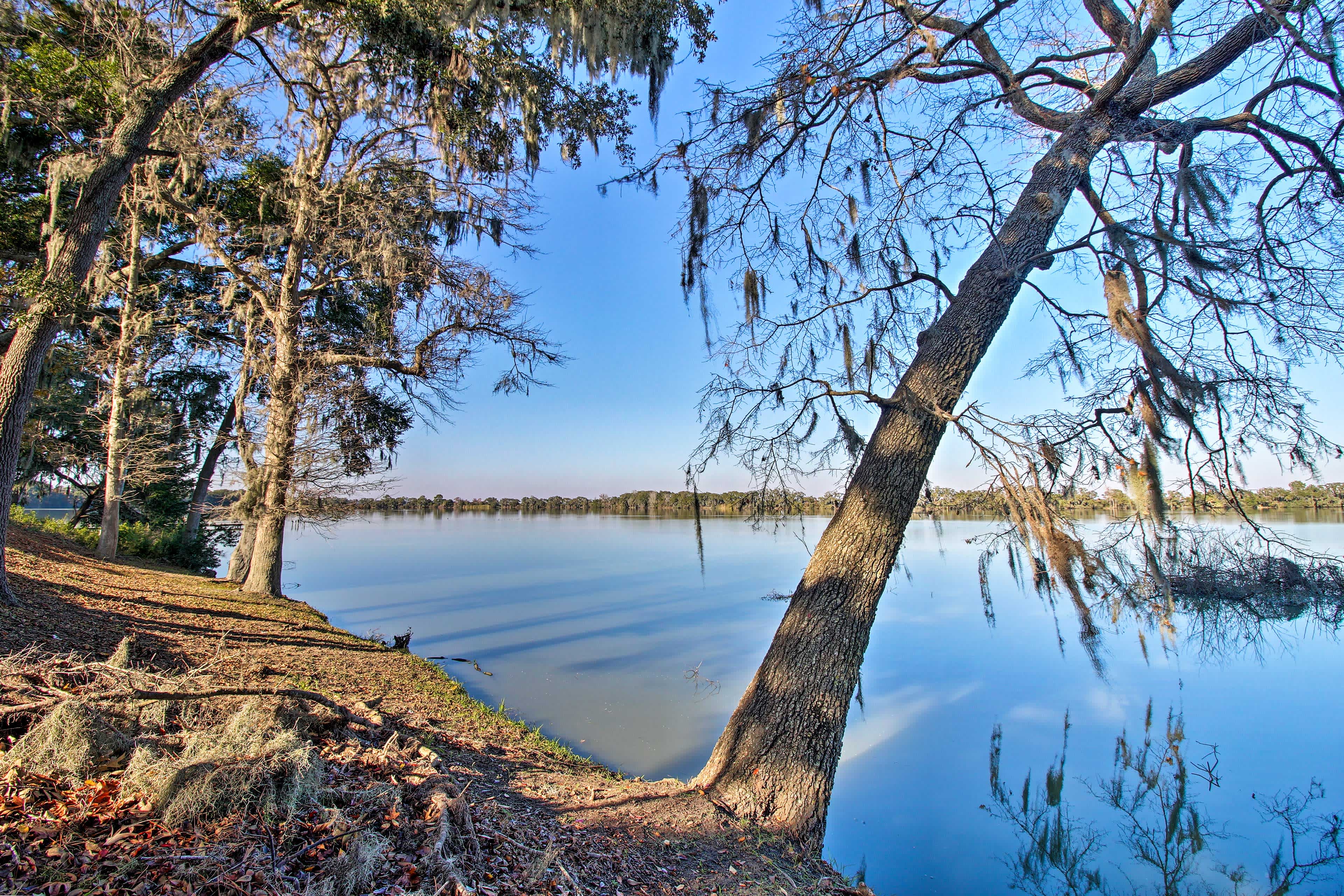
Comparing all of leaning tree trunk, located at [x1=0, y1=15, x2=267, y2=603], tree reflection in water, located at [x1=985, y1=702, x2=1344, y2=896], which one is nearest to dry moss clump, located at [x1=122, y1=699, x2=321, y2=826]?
tree reflection in water, located at [x1=985, y1=702, x2=1344, y2=896]

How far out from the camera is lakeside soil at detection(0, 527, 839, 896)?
5.86 feet

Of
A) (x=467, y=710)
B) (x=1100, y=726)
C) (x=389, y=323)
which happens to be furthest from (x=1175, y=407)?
(x=389, y=323)

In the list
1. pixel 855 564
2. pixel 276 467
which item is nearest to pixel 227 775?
pixel 855 564

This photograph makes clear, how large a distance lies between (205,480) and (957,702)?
1656 cm

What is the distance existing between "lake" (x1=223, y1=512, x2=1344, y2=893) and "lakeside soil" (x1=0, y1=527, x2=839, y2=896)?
114cm

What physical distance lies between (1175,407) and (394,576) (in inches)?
693

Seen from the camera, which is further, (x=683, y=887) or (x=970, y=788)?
(x=970, y=788)

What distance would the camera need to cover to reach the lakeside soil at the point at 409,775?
1787mm

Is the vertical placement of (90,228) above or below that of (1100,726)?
above

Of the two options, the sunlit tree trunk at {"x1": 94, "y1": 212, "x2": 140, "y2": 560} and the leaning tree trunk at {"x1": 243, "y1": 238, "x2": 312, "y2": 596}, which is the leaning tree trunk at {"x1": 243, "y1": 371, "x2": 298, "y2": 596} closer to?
the leaning tree trunk at {"x1": 243, "y1": 238, "x2": 312, "y2": 596}

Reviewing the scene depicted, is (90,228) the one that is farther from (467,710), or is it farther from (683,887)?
(683,887)

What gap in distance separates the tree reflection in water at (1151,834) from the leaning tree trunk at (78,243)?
855cm

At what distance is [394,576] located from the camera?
16641mm

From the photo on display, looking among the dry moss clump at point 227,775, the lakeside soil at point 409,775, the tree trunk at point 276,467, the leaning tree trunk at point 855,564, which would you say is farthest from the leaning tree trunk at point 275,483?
the leaning tree trunk at point 855,564
